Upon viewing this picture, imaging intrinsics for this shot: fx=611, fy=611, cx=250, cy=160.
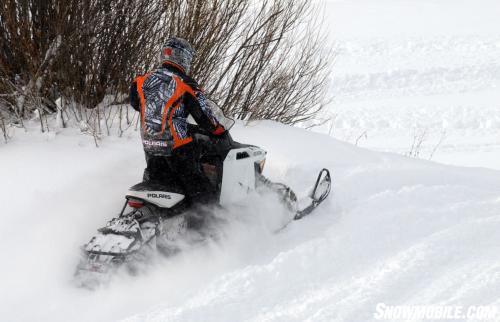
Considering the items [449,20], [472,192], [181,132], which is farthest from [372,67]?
[181,132]

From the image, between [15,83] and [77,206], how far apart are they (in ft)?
5.04

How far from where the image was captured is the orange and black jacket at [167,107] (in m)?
3.76

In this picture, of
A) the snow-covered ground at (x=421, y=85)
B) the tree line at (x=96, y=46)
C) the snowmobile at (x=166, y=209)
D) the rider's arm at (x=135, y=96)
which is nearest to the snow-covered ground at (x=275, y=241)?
the snowmobile at (x=166, y=209)

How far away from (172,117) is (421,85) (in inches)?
421

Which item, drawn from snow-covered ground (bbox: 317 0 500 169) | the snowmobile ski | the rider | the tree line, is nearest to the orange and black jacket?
the rider

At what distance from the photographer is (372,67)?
47.9ft

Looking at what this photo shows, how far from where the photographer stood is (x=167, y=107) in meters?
3.75

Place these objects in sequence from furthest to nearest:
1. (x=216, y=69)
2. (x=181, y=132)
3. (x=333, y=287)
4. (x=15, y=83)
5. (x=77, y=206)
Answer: (x=216, y=69) < (x=15, y=83) < (x=77, y=206) < (x=181, y=132) < (x=333, y=287)

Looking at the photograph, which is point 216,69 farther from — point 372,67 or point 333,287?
point 372,67

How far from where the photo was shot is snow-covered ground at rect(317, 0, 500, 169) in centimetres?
1059

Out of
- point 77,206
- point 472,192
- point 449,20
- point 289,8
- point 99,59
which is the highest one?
point 449,20
